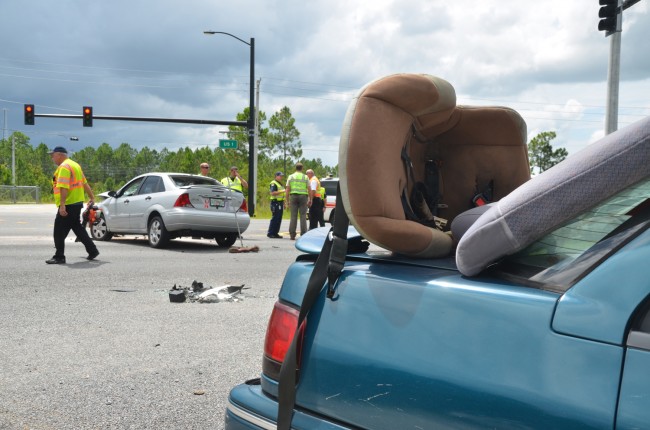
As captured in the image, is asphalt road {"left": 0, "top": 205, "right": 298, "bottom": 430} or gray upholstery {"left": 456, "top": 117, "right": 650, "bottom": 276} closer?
gray upholstery {"left": 456, "top": 117, "right": 650, "bottom": 276}

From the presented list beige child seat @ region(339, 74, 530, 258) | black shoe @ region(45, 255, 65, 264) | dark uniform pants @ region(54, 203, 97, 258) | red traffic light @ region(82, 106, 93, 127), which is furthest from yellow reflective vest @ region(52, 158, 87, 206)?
red traffic light @ region(82, 106, 93, 127)

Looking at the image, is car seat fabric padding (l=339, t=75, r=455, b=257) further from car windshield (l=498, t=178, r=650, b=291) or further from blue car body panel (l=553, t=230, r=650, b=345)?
blue car body panel (l=553, t=230, r=650, b=345)

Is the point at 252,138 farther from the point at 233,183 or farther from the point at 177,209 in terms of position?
the point at 177,209

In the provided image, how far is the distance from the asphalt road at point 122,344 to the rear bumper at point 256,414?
1.42 m

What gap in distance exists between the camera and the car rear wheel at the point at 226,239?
45.7 feet

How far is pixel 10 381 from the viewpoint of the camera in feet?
14.4

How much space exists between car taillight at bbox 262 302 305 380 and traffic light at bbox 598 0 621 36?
1271 cm

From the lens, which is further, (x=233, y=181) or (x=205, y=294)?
(x=233, y=181)

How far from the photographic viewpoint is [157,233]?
44.3ft

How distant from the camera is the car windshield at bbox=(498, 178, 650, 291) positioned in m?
1.62

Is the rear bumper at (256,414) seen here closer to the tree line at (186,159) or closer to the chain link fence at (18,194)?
the tree line at (186,159)

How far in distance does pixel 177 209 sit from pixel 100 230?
3.40m

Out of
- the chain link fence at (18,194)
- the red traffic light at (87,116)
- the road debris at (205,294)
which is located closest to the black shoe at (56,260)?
the road debris at (205,294)

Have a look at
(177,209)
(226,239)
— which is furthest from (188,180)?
(226,239)
